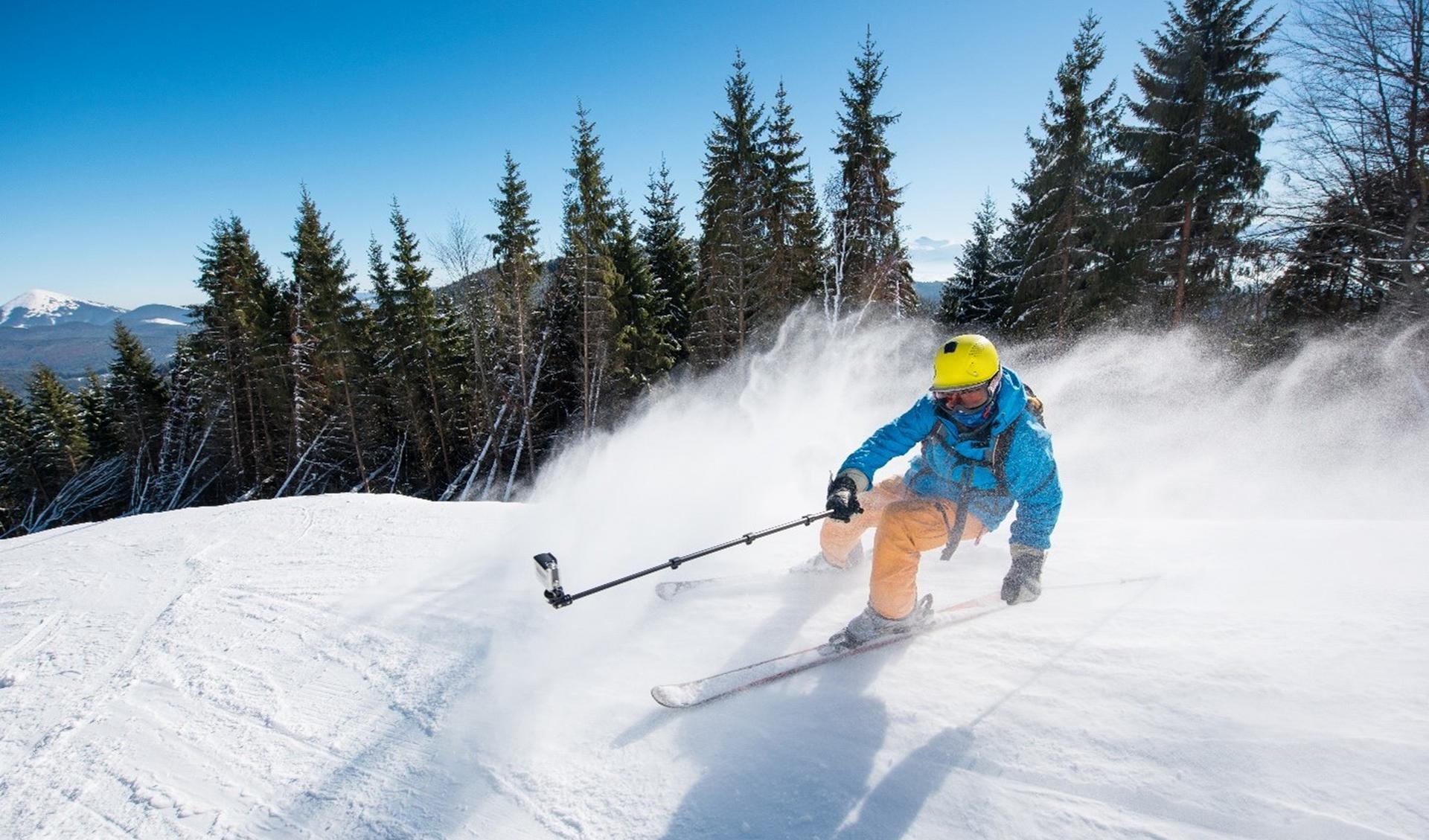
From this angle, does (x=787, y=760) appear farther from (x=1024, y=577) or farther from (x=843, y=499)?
(x=1024, y=577)

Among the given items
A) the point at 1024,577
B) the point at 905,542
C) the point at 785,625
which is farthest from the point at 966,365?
the point at 785,625

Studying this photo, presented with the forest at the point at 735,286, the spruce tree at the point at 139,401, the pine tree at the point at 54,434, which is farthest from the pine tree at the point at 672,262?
the pine tree at the point at 54,434

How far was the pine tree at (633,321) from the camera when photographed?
2284 cm

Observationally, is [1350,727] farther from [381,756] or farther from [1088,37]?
[1088,37]

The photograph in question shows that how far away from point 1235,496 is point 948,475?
735cm

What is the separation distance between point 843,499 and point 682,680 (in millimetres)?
1581

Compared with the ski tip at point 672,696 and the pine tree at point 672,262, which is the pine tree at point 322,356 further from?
the ski tip at point 672,696

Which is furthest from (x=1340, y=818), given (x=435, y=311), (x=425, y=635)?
(x=435, y=311)

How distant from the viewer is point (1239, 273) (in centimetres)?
1508

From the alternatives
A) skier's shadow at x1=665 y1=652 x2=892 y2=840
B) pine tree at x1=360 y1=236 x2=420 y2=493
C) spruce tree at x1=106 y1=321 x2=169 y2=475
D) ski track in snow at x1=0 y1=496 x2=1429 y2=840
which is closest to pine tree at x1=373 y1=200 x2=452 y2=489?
pine tree at x1=360 y1=236 x2=420 y2=493

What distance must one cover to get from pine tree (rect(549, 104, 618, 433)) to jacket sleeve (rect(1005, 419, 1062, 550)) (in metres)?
19.8

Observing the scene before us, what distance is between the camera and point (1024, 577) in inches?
133

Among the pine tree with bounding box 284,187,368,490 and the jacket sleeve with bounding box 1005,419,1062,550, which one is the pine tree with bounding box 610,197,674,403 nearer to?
the pine tree with bounding box 284,187,368,490

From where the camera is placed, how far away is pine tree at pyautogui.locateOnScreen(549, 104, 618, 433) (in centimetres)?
2139
